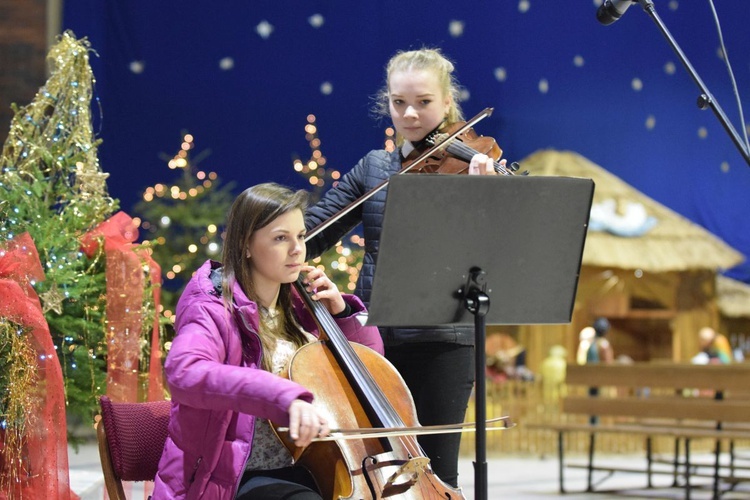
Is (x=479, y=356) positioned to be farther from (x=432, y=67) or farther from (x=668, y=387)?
(x=668, y=387)

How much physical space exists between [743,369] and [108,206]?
402cm

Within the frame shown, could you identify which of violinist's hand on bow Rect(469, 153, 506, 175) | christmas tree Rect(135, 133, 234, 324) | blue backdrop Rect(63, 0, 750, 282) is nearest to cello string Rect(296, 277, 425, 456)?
violinist's hand on bow Rect(469, 153, 506, 175)

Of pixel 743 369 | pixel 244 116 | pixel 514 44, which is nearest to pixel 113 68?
pixel 244 116

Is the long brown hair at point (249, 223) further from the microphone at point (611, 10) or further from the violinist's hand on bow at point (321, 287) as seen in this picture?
the microphone at point (611, 10)

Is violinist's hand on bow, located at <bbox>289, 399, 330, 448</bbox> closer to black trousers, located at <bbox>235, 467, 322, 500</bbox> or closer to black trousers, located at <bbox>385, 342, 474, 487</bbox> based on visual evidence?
black trousers, located at <bbox>235, 467, 322, 500</bbox>

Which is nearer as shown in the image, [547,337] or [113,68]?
[113,68]

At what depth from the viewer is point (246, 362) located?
7.00 ft

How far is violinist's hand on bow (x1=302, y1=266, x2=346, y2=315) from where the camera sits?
235 centimetres

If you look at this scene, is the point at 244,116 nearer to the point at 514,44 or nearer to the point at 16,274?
the point at 514,44

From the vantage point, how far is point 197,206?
830cm

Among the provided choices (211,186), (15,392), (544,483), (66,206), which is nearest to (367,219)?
(15,392)

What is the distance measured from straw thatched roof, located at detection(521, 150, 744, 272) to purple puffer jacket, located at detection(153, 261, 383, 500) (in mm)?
10259

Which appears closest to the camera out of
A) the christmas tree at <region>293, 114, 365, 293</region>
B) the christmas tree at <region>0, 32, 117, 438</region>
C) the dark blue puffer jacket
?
the dark blue puffer jacket

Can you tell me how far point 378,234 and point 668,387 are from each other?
182 inches
